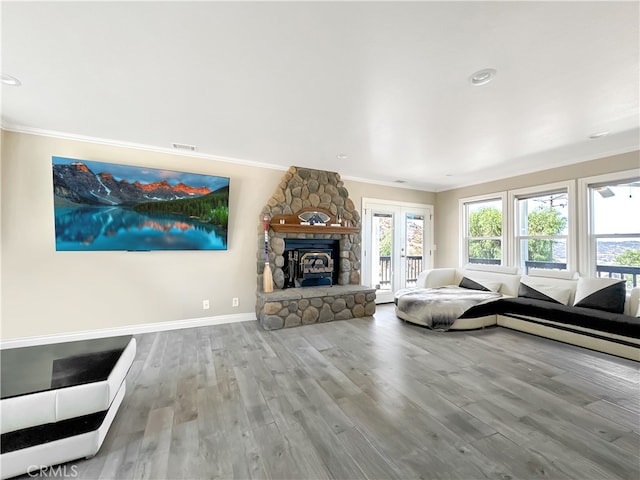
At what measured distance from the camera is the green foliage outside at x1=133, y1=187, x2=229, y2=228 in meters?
3.43

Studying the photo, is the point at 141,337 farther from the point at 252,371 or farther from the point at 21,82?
the point at 21,82

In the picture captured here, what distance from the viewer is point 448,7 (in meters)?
1.40

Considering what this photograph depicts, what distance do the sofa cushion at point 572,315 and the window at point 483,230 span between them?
1.34m

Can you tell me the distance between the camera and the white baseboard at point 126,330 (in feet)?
9.78

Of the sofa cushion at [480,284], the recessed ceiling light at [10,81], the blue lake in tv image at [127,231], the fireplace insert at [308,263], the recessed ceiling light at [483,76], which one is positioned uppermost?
the recessed ceiling light at [10,81]

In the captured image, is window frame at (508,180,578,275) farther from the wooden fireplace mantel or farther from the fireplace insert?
the fireplace insert

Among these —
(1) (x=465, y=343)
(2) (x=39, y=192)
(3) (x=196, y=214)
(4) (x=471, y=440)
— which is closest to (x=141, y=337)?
(3) (x=196, y=214)

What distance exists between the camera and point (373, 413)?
73.0 inches

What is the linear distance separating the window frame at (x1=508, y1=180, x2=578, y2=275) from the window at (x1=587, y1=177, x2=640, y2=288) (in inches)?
7.0

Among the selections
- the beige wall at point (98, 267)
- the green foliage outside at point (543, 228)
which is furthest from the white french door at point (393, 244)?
the beige wall at point (98, 267)

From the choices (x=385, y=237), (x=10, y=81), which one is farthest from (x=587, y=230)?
(x=10, y=81)

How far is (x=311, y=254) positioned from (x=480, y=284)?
3.11 metres

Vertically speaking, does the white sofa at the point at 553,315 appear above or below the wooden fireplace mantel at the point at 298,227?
below

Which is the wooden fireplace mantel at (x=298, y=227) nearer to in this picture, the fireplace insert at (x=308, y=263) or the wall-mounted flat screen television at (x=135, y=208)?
the fireplace insert at (x=308, y=263)
